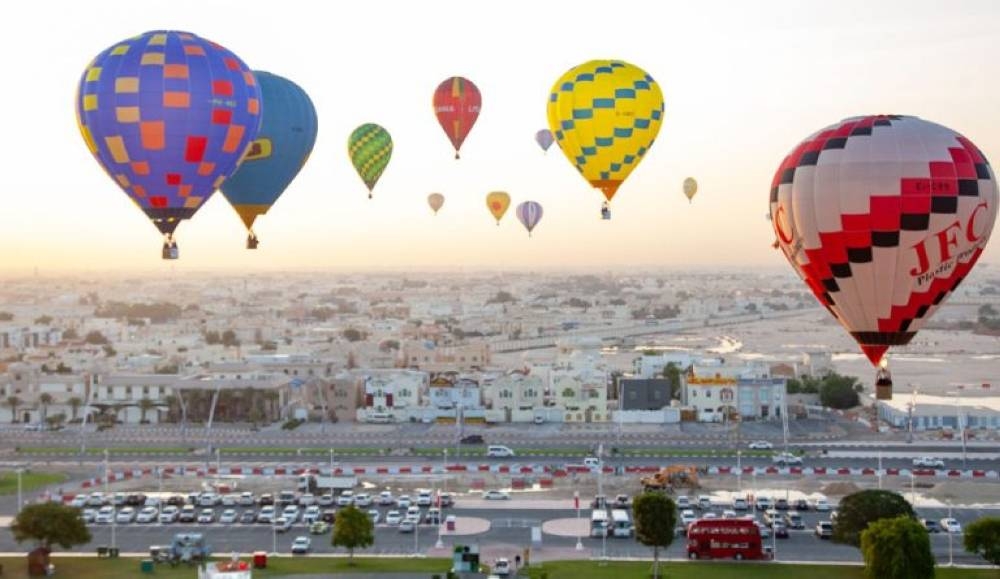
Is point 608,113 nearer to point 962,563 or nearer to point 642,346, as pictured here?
point 962,563

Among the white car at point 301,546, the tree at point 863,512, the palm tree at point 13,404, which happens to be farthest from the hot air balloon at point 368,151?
the palm tree at point 13,404

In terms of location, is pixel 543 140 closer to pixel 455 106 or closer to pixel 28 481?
pixel 455 106

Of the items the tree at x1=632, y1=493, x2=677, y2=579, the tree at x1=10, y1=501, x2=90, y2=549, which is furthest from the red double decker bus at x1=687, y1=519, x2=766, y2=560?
the tree at x1=10, y1=501, x2=90, y2=549

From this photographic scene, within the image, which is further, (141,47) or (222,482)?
(222,482)

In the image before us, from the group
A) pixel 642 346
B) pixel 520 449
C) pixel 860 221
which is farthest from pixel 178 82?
pixel 642 346

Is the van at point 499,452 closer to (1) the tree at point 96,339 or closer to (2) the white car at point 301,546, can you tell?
(2) the white car at point 301,546
